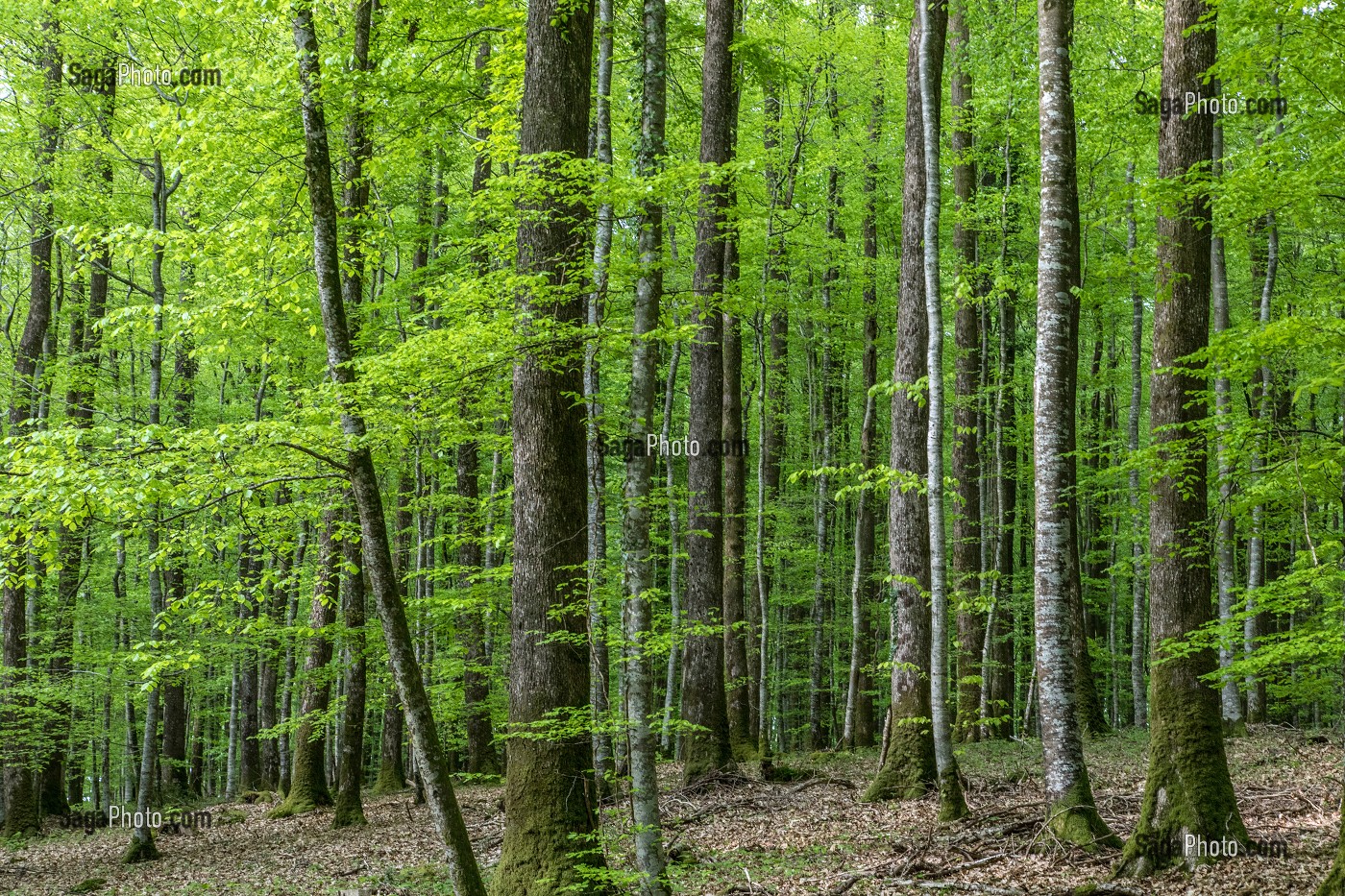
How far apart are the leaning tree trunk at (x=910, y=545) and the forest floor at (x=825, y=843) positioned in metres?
0.61

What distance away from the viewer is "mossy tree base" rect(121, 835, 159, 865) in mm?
11789

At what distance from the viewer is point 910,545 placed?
1105cm

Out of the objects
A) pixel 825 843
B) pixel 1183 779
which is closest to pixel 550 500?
pixel 825 843

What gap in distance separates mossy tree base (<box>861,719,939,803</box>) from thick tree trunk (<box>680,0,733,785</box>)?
2471 mm

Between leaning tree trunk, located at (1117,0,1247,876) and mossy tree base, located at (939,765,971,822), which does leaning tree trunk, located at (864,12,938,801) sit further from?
leaning tree trunk, located at (1117,0,1247,876)

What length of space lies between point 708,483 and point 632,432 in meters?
6.28

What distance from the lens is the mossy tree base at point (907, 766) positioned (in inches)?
424

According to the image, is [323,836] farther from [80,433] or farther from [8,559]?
[80,433]

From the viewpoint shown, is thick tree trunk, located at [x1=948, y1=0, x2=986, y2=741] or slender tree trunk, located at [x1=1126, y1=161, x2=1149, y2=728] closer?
thick tree trunk, located at [x1=948, y1=0, x2=986, y2=741]

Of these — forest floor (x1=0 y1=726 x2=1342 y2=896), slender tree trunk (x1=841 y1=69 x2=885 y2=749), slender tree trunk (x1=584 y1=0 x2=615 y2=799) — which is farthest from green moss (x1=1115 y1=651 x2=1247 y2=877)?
slender tree trunk (x1=841 y1=69 x2=885 y2=749)

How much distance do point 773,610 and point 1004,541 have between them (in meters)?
10.9

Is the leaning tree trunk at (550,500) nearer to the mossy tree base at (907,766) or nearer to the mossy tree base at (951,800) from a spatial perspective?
the mossy tree base at (951,800)
